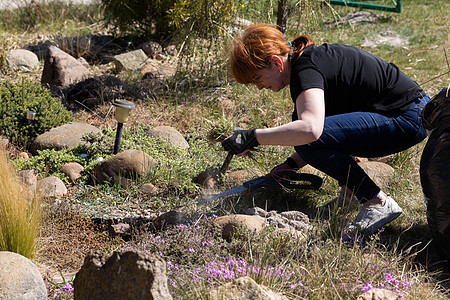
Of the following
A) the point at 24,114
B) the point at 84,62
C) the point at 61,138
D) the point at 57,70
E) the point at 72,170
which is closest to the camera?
the point at 72,170

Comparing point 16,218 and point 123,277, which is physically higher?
point 123,277

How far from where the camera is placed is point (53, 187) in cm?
364

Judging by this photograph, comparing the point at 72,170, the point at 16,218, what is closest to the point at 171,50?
the point at 72,170

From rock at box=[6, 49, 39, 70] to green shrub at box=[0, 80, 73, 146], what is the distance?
175cm

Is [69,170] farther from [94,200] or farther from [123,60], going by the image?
[123,60]

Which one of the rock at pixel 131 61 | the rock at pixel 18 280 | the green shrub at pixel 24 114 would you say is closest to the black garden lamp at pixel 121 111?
the green shrub at pixel 24 114

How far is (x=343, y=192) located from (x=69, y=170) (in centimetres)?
207

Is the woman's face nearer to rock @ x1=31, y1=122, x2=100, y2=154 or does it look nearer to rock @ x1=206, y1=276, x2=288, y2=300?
rock @ x1=206, y1=276, x2=288, y2=300

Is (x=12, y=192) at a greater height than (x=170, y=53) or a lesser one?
greater

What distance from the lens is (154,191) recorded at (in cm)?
373

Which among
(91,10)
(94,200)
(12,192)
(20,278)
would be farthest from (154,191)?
(91,10)

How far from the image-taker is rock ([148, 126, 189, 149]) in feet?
14.7

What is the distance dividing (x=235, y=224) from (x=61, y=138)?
2.19m

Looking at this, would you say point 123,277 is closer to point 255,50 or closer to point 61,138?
point 255,50
